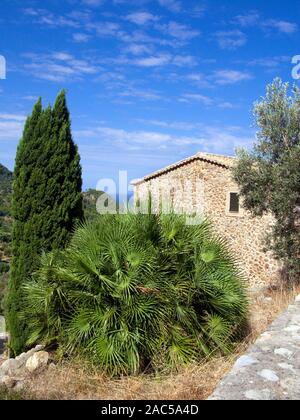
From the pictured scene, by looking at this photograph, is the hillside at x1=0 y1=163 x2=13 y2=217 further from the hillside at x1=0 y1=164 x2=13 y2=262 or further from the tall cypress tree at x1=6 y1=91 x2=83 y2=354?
the tall cypress tree at x1=6 y1=91 x2=83 y2=354

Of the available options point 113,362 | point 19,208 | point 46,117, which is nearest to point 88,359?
point 113,362

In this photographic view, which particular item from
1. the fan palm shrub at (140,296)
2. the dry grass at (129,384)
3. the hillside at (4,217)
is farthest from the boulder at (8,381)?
the hillside at (4,217)

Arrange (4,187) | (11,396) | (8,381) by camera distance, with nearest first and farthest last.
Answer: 1. (11,396)
2. (8,381)
3. (4,187)

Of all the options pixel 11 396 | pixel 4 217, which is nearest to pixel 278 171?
pixel 11 396

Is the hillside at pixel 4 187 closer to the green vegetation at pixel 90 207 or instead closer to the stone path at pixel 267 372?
the green vegetation at pixel 90 207

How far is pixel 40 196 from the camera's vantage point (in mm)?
10195

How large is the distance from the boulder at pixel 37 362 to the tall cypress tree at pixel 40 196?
9.21 ft

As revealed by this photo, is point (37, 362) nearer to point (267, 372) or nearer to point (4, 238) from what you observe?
point (267, 372)

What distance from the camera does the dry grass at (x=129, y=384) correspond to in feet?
16.5

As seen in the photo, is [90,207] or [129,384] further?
[90,207]

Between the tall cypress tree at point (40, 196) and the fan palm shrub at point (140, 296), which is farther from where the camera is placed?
the tall cypress tree at point (40, 196)

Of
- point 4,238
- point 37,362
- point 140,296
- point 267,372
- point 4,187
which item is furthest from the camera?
point 4,187

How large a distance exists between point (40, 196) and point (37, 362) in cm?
425

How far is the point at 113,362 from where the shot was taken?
248 inches
